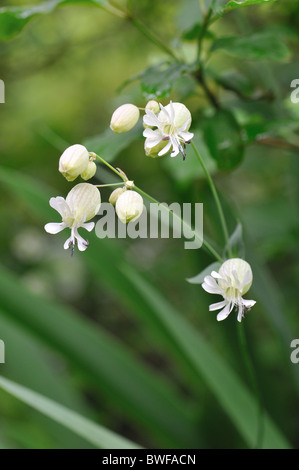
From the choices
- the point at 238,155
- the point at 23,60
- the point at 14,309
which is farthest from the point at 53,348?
the point at 23,60

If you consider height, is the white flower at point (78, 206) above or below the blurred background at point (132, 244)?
below

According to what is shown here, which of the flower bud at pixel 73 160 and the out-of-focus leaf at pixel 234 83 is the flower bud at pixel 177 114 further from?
the out-of-focus leaf at pixel 234 83

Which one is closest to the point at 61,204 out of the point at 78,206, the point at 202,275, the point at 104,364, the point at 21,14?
the point at 78,206

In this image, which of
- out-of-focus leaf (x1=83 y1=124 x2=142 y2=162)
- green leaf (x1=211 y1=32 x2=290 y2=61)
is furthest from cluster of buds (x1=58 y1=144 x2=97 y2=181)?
green leaf (x1=211 y1=32 x2=290 y2=61)

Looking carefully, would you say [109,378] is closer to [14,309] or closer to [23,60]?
[14,309]

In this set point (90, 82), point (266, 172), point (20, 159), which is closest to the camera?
point (266, 172)

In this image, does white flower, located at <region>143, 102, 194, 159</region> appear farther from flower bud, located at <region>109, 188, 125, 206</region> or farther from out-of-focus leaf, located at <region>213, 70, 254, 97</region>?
out-of-focus leaf, located at <region>213, 70, 254, 97</region>

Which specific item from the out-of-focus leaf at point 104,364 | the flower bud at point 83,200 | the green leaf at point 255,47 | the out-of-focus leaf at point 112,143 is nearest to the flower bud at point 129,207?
the flower bud at point 83,200
